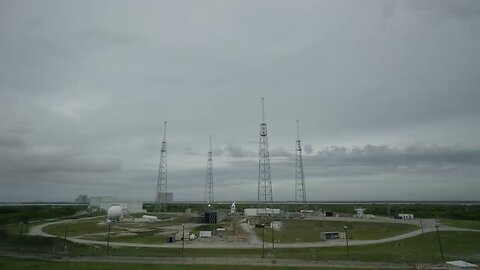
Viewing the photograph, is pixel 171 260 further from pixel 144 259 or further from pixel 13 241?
pixel 13 241

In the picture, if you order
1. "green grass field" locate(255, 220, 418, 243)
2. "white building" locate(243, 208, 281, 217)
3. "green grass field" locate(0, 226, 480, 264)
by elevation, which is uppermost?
"white building" locate(243, 208, 281, 217)

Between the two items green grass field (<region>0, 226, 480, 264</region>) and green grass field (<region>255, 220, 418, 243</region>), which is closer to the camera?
green grass field (<region>0, 226, 480, 264</region>)

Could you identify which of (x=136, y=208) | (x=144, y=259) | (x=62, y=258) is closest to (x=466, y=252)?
(x=144, y=259)

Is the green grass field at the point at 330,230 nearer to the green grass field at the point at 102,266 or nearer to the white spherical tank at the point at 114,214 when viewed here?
the green grass field at the point at 102,266

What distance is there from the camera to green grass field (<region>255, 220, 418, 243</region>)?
83062 millimetres

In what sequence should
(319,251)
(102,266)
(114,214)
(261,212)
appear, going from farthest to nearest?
(261,212) → (114,214) → (319,251) → (102,266)

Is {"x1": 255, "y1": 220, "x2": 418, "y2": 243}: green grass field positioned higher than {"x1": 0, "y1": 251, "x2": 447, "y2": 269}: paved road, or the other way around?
{"x1": 255, "y1": 220, "x2": 418, "y2": 243}: green grass field

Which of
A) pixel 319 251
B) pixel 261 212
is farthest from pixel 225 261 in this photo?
pixel 261 212

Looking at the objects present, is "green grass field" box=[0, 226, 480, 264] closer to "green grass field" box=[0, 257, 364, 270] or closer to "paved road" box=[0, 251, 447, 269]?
"paved road" box=[0, 251, 447, 269]

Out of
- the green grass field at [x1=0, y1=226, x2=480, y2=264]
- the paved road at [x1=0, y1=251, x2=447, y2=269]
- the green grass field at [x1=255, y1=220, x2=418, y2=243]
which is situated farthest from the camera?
the green grass field at [x1=255, y1=220, x2=418, y2=243]

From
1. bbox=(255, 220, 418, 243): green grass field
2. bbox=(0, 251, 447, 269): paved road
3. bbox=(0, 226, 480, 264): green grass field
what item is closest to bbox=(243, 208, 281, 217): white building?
bbox=(255, 220, 418, 243): green grass field

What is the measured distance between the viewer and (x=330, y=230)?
98.6 metres

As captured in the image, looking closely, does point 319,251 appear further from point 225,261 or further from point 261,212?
point 261,212

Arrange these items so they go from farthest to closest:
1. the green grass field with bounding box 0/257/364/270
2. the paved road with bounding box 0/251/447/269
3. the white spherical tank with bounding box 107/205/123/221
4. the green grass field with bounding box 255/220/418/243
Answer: the white spherical tank with bounding box 107/205/123/221, the green grass field with bounding box 255/220/418/243, the paved road with bounding box 0/251/447/269, the green grass field with bounding box 0/257/364/270
